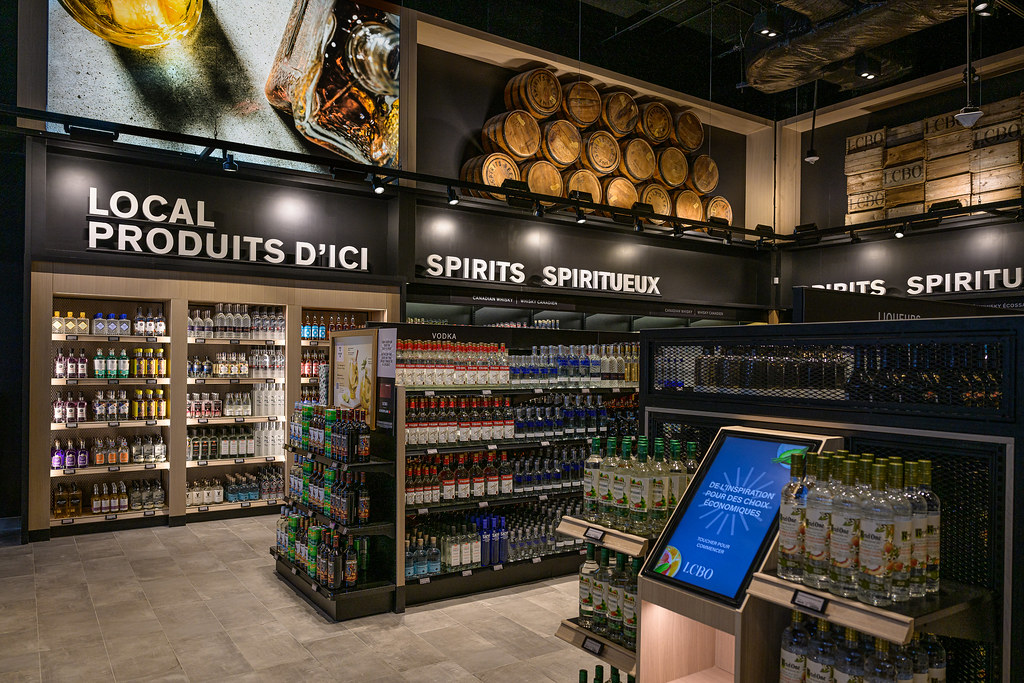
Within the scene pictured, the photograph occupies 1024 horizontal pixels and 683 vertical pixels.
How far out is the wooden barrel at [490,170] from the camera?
25.6 feet

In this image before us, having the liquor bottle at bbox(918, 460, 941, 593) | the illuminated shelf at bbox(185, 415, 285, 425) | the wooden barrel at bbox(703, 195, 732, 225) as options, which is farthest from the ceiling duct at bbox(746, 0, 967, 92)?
the illuminated shelf at bbox(185, 415, 285, 425)

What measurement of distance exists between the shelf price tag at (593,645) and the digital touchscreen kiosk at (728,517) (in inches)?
17.6

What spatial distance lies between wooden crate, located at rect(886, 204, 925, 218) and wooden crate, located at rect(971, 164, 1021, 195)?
0.67m

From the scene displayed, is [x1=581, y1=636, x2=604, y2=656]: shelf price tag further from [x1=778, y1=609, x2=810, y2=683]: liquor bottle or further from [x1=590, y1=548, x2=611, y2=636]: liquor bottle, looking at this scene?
[x1=778, y1=609, x2=810, y2=683]: liquor bottle

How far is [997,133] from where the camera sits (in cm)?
806

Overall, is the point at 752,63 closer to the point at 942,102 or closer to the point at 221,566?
the point at 942,102

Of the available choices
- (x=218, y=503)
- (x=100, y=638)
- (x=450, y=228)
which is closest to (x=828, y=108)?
(x=450, y=228)

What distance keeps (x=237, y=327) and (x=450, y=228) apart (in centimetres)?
260

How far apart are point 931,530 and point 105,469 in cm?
643

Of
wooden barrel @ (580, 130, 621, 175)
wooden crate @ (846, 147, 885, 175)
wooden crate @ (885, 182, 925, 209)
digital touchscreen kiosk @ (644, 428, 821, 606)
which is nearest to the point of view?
digital touchscreen kiosk @ (644, 428, 821, 606)

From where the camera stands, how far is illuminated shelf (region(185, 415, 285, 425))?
6590 millimetres

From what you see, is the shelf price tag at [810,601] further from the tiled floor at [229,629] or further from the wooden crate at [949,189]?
the wooden crate at [949,189]

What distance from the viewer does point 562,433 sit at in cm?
532

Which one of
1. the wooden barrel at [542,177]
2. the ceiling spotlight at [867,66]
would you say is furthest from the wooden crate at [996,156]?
the wooden barrel at [542,177]
